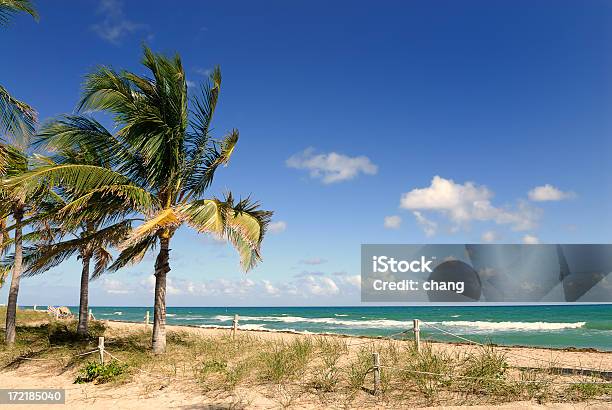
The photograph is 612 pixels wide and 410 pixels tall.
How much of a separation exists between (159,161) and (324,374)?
282 inches

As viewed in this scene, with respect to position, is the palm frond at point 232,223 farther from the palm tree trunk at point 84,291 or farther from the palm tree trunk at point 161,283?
the palm tree trunk at point 84,291

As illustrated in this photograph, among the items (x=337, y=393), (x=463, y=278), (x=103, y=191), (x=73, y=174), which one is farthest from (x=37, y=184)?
(x=463, y=278)

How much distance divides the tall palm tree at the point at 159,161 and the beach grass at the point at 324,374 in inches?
68.5

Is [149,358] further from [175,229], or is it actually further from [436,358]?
[436,358]

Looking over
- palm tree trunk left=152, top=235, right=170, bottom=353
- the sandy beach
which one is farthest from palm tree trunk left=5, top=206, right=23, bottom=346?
palm tree trunk left=152, top=235, right=170, bottom=353

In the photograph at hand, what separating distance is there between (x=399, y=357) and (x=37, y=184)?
9.33 metres

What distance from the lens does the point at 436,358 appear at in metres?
9.22

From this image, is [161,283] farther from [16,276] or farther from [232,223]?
[16,276]

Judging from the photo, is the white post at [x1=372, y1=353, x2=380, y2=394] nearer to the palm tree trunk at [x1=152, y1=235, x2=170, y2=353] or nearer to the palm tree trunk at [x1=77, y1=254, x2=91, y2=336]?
the palm tree trunk at [x1=152, y1=235, x2=170, y2=353]

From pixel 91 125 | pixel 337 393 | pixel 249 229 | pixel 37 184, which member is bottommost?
pixel 337 393

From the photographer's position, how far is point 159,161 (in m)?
12.3

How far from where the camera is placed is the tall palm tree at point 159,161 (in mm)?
11414

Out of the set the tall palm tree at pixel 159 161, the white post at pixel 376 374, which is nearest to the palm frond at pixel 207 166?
the tall palm tree at pixel 159 161

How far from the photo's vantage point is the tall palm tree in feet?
37.4
